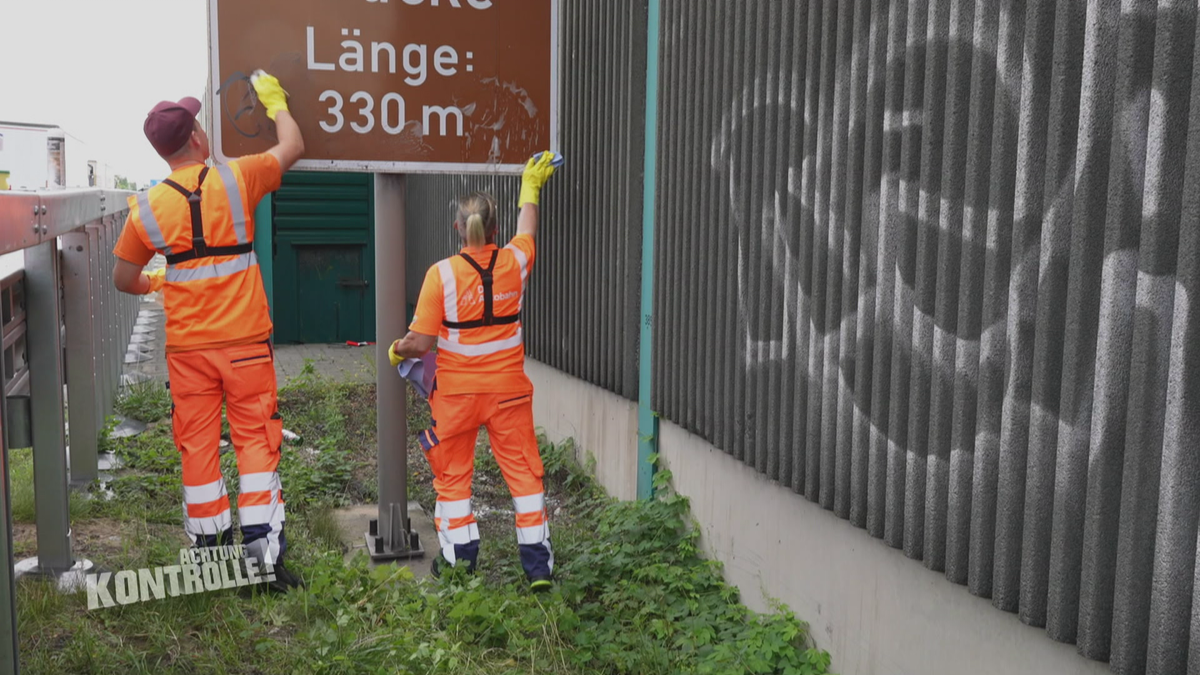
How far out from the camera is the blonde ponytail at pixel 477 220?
528 cm

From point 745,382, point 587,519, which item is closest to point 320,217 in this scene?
point 587,519

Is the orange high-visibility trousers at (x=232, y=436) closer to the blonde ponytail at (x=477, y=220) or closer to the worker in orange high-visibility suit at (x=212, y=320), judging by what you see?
the worker in orange high-visibility suit at (x=212, y=320)

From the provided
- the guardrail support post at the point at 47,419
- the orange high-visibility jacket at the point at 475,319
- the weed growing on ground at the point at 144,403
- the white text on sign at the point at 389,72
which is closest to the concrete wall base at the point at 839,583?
the orange high-visibility jacket at the point at 475,319

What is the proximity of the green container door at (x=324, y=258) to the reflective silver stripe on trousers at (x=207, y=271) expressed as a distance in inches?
316

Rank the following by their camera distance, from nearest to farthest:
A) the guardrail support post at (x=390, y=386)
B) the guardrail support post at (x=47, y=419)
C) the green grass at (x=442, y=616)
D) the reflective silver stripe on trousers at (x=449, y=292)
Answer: the green grass at (x=442, y=616) < the guardrail support post at (x=47, y=419) < the reflective silver stripe on trousers at (x=449, y=292) < the guardrail support post at (x=390, y=386)

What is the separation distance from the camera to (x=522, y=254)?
5.44 meters

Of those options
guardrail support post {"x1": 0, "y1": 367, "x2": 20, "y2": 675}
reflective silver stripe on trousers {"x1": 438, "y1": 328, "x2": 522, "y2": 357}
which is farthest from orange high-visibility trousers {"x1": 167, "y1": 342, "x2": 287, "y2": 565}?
guardrail support post {"x1": 0, "y1": 367, "x2": 20, "y2": 675}

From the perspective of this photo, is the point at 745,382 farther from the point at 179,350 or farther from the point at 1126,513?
the point at 179,350

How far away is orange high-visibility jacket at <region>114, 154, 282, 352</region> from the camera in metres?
5.03

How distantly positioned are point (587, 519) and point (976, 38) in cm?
399

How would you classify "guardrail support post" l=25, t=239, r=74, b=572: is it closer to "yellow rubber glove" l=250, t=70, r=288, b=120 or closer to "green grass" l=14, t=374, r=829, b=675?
"green grass" l=14, t=374, r=829, b=675

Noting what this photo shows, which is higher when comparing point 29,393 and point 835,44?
point 835,44

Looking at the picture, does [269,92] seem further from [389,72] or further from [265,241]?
[265,241]

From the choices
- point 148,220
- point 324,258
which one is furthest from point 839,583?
point 324,258
